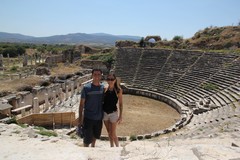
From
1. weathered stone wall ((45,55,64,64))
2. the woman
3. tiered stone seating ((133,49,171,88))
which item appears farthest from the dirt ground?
weathered stone wall ((45,55,64,64))

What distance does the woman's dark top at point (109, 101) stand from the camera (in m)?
5.45

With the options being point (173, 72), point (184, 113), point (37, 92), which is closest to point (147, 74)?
point (173, 72)

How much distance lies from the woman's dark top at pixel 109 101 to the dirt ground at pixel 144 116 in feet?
26.9

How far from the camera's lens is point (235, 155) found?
11.8ft

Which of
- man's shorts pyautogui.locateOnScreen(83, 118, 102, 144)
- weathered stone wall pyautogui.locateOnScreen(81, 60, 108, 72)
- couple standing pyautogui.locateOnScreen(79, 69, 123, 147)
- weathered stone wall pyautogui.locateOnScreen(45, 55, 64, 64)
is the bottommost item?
weathered stone wall pyautogui.locateOnScreen(45, 55, 64, 64)

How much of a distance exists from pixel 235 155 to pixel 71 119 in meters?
10.8

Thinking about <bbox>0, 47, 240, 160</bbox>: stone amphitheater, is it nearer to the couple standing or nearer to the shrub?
the couple standing

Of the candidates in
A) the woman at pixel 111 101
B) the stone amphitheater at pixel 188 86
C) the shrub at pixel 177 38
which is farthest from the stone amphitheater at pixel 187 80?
the shrub at pixel 177 38

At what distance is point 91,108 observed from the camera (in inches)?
207

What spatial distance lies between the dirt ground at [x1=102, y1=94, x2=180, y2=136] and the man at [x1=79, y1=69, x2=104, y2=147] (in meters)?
8.26

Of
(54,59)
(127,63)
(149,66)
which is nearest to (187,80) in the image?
(149,66)

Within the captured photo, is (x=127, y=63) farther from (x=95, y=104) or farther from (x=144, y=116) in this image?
(x=95, y=104)

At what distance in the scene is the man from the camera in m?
5.21

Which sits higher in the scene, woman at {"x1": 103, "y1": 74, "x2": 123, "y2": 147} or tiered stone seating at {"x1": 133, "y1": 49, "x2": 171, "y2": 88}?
woman at {"x1": 103, "y1": 74, "x2": 123, "y2": 147}
